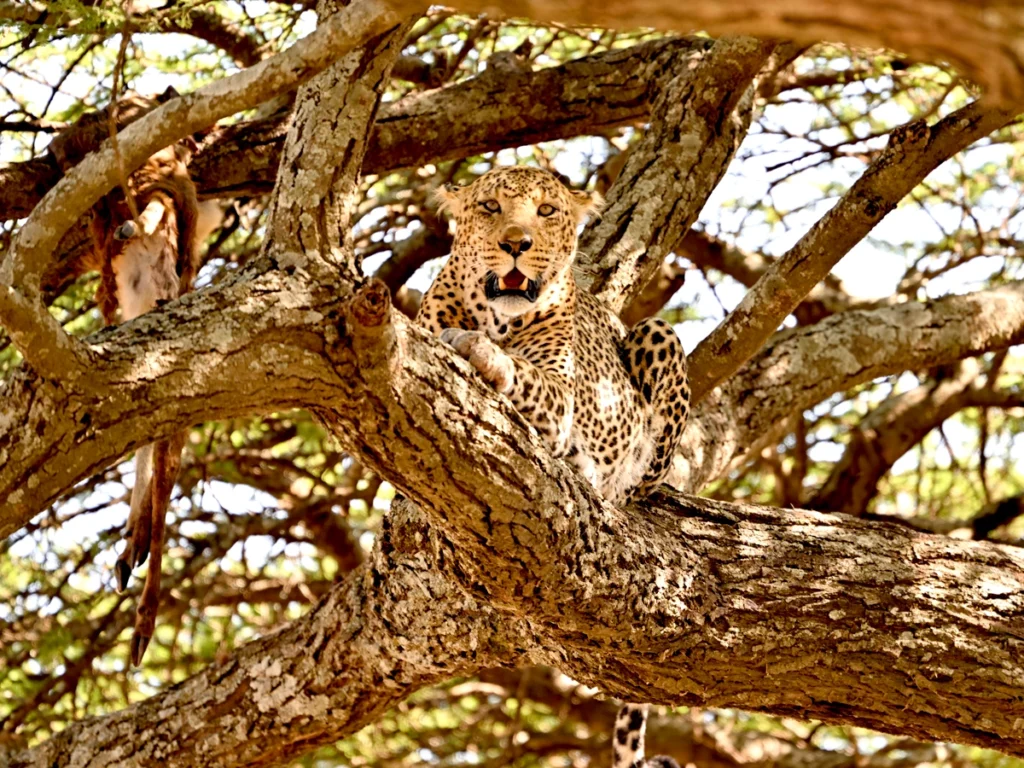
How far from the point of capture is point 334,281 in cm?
375

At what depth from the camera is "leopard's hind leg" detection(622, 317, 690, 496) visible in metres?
6.11

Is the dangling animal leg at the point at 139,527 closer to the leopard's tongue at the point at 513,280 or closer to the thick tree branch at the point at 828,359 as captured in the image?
the leopard's tongue at the point at 513,280

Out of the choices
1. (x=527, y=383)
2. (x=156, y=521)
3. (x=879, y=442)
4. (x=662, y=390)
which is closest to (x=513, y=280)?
(x=527, y=383)

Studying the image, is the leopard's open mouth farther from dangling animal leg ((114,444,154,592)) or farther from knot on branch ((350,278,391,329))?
knot on branch ((350,278,391,329))

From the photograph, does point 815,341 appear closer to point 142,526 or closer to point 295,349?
point 142,526

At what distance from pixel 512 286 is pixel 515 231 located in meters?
0.22

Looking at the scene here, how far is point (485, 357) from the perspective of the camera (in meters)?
4.70

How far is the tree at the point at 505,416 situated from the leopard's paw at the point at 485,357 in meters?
0.42

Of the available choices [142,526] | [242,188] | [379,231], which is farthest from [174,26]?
[142,526]

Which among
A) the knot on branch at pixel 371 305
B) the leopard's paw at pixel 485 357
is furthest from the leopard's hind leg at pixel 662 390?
the knot on branch at pixel 371 305

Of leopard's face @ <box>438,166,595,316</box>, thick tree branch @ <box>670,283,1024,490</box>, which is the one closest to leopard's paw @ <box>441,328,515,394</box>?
leopard's face @ <box>438,166,595,316</box>

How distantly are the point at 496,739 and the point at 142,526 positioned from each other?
429 cm

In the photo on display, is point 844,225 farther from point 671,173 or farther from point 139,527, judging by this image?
point 139,527

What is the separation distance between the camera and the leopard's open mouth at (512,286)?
5488mm
